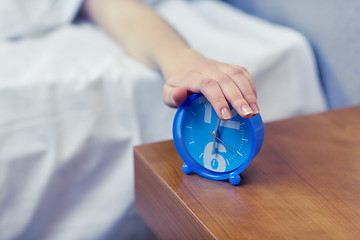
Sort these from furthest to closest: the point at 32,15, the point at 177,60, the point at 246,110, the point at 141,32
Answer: the point at 32,15, the point at 141,32, the point at 177,60, the point at 246,110

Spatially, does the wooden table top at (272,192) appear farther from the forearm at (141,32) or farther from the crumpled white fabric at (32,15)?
the crumpled white fabric at (32,15)

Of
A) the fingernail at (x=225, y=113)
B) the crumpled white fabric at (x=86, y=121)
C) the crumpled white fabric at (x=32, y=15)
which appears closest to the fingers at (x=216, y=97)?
the fingernail at (x=225, y=113)

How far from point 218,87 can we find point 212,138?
0.24 ft

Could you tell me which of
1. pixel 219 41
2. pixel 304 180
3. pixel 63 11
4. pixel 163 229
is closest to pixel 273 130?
pixel 304 180

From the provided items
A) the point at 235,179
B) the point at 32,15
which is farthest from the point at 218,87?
the point at 32,15

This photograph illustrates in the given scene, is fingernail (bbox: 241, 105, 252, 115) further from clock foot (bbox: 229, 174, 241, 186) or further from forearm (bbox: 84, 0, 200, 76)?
forearm (bbox: 84, 0, 200, 76)

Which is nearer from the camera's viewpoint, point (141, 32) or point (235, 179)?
point (235, 179)

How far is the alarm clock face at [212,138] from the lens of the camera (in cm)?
60

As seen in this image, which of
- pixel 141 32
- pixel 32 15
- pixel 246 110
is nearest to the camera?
pixel 246 110

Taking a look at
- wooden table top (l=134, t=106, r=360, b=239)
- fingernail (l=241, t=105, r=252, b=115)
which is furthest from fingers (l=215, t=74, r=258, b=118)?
wooden table top (l=134, t=106, r=360, b=239)

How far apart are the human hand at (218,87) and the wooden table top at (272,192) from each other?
11 cm

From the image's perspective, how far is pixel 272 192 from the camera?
1.95 feet

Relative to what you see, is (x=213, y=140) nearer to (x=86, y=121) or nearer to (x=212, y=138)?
(x=212, y=138)

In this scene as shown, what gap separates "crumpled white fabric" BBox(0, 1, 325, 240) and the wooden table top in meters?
0.19
